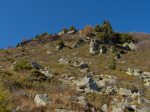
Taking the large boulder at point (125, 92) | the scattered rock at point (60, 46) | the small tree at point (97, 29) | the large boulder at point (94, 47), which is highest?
the small tree at point (97, 29)

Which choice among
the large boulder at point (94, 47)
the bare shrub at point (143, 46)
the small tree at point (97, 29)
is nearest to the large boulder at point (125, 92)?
the large boulder at point (94, 47)

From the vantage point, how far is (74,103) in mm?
13430

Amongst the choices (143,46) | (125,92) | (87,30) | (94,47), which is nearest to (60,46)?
(94,47)

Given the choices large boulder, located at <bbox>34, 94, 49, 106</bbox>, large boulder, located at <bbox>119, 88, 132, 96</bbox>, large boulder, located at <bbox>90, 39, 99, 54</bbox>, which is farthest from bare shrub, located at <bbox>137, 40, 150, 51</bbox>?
large boulder, located at <bbox>34, 94, 49, 106</bbox>

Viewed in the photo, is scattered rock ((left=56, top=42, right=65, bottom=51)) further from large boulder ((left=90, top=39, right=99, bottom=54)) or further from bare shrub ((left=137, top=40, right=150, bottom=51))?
bare shrub ((left=137, top=40, right=150, bottom=51))

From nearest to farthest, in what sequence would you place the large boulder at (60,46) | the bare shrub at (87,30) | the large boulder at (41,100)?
1. the large boulder at (41,100)
2. the large boulder at (60,46)
3. the bare shrub at (87,30)

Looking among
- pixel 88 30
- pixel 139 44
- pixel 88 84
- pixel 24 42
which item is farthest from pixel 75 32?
pixel 88 84

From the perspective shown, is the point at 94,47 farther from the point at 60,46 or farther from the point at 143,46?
the point at 143,46

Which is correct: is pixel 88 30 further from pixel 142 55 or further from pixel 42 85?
pixel 42 85

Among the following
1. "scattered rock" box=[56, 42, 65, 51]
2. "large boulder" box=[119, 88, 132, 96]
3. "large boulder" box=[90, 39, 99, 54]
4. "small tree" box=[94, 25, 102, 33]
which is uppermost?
"small tree" box=[94, 25, 102, 33]

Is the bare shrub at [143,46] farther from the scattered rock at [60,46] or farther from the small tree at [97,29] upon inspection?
the scattered rock at [60,46]

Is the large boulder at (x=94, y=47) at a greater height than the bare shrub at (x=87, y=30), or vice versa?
the bare shrub at (x=87, y=30)

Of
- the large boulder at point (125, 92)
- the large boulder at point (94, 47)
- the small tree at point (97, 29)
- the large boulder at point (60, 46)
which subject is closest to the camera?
the large boulder at point (125, 92)

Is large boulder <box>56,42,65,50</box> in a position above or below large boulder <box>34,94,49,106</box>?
above
